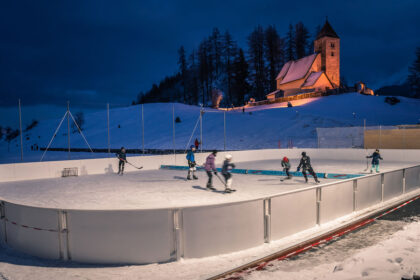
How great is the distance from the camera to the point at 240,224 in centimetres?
621

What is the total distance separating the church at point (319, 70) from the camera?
71.3 meters

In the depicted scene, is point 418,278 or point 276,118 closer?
point 418,278

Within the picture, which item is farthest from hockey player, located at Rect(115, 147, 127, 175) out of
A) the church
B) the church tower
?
the church tower

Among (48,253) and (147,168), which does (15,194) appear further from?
(147,168)

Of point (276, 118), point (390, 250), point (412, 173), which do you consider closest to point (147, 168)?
point (412, 173)

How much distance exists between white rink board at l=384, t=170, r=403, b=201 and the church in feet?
201

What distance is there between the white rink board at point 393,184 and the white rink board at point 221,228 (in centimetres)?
702

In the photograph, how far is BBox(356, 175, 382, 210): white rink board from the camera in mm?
9469

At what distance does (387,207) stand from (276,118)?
45142 millimetres

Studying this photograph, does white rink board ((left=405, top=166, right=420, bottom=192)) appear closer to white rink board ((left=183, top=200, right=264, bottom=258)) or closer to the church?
white rink board ((left=183, top=200, right=264, bottom=258))

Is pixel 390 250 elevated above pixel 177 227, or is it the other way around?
pixel 177 227

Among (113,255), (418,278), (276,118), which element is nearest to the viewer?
(418,278)

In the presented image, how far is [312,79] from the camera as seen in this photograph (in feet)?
232

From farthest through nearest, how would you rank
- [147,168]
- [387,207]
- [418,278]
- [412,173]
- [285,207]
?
[147,168]
[412,173]
[387,207]
[285,207]
[418,278]
